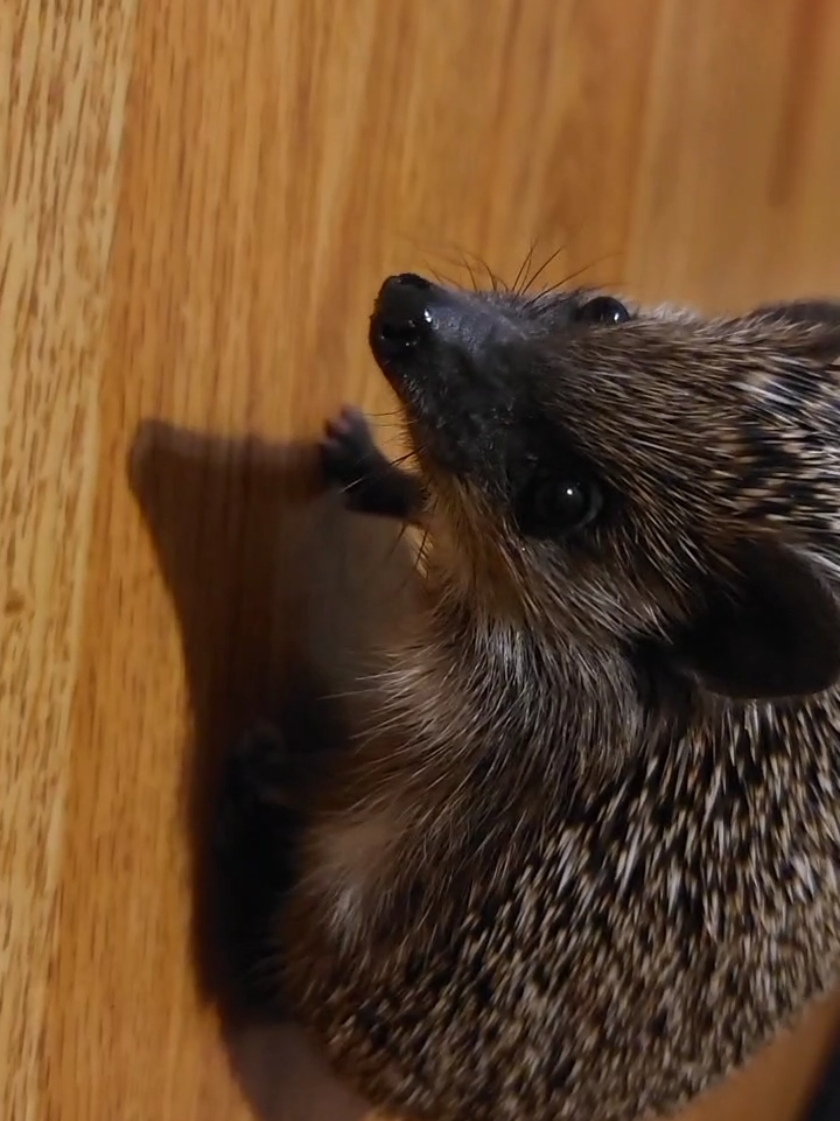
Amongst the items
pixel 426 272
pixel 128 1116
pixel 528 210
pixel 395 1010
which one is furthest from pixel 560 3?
pixel 128 1116

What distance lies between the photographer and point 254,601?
1594 millimetres

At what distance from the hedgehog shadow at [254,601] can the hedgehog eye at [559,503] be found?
277 mm

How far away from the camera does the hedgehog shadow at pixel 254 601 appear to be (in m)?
1.45

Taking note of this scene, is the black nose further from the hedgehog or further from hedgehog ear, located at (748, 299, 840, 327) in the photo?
hedgehog ear, located at (748, 299, 840, 327)

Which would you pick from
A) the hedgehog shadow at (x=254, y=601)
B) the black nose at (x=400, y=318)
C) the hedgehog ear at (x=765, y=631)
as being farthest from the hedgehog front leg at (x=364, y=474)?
the hedgehog ear at (x=765, y=631)

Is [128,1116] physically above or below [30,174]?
below

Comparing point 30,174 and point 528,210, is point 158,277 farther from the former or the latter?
point 528,210

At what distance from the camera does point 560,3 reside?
196cm

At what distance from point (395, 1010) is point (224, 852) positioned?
0.25m

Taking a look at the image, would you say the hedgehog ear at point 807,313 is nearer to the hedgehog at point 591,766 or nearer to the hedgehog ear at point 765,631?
the hedgehog at point 591,766

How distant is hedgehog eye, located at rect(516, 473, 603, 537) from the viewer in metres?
1.51

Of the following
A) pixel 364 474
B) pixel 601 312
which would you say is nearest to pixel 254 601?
pixel 364 474

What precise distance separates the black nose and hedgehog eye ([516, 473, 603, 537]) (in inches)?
7.6

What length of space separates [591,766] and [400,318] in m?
0.51
